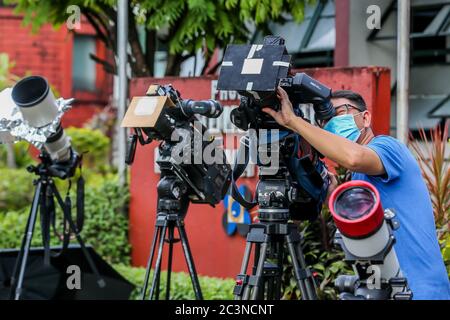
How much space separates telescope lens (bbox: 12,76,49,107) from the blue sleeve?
2560mm

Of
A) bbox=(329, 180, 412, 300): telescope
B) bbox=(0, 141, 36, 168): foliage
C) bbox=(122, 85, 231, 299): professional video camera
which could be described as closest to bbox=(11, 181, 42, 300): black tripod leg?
bbox=(122, 85, 231, 299): professional video camera

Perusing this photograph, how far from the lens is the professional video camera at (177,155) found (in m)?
5.11

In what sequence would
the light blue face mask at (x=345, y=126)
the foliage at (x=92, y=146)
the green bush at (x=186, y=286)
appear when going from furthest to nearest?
1. the foliage at (x=92, y=146)
2. the green bush at (x=186, y=286)
3. the light blue face mask at (x=345, y=126)

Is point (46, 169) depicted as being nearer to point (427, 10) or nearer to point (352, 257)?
point (352, 257)

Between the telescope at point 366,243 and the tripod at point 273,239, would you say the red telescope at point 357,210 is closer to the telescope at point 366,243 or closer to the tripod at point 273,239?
the telescope at point 366,243

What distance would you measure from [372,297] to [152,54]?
262 inches

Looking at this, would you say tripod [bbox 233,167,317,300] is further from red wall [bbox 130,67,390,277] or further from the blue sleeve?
red wall [bbox 130,67,390,277]

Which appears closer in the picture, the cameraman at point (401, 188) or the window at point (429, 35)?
the cameraman at point (401, 188)

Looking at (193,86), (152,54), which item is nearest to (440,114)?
(193,86)

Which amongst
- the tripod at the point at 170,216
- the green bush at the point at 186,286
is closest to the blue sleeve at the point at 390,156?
the tripod at the point at 170,216

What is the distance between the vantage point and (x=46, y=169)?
20.6ft

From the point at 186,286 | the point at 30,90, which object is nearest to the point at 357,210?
the point at 30,90

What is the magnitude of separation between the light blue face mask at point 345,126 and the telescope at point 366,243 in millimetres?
902

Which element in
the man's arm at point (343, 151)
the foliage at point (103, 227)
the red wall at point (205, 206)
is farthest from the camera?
the foliage at point (103, 227)
